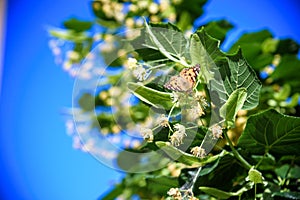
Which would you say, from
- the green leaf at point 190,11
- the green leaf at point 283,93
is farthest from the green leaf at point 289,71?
the green leaf at point 190,11

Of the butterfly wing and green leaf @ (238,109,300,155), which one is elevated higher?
the butterfly wing

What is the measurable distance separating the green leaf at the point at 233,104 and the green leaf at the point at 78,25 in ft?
1.55

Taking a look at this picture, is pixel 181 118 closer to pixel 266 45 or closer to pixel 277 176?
pixel 277 176

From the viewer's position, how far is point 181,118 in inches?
15.7

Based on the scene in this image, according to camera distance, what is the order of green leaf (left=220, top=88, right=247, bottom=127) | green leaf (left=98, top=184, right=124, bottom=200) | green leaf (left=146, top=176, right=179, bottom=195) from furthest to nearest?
1. green leaf (left=98, top=184, right=124, bottom=200)
2. green leaf (left=146, top=176, right=179, bottom=195)
3. green leaf (left=220, top=88, right=247, bottom=127)

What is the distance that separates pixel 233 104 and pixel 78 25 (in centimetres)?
49

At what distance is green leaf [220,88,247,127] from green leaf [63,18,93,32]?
473 millimetres

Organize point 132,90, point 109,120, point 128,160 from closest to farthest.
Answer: point 132,90, point 128,160, point 109,120

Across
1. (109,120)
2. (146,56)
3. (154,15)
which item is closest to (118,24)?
(154,15)

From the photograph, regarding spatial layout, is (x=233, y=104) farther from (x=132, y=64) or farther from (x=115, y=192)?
(x=115, y=192)

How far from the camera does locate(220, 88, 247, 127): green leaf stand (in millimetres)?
361

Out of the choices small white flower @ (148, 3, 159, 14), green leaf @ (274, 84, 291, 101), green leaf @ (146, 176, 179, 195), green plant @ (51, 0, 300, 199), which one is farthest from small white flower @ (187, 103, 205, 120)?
small white flower @ (148, 3, 159, 14)

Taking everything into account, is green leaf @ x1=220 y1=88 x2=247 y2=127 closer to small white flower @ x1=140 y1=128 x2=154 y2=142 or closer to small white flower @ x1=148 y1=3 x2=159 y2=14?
small white flower @ x1=140 y1=128 x2=154 y2=142

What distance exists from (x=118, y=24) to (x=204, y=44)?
0.41 meters
